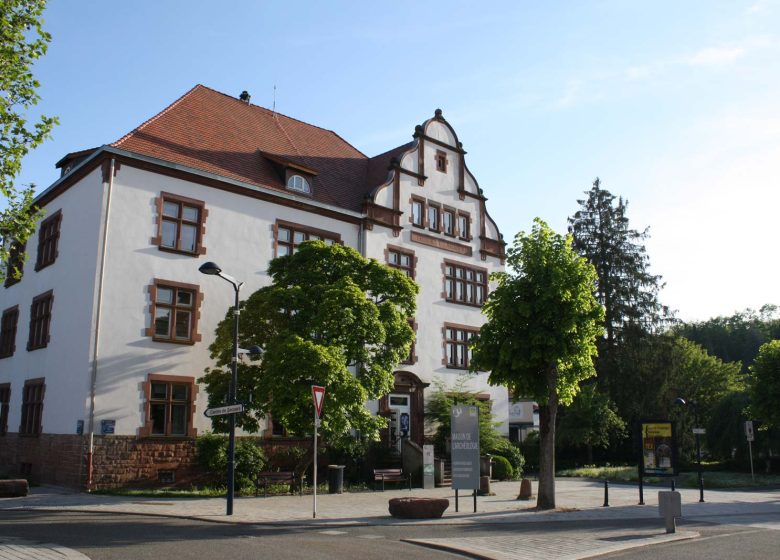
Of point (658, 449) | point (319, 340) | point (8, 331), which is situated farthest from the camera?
point (8, 331)

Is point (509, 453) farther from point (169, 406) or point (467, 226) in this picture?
point (169, 406)

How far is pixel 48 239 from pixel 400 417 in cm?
1597

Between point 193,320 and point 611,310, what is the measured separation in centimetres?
2950

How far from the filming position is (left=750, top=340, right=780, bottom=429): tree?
30281mm

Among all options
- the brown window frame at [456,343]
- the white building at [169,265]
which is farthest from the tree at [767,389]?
the brown window frame at [456,343]

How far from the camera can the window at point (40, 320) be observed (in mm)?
25719

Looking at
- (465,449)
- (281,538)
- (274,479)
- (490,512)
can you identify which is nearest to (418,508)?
(465,449)

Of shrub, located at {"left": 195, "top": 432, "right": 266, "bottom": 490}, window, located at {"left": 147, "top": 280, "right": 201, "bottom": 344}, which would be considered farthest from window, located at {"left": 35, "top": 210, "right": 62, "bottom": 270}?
shrub, located at {"left": 195, "top": 432, "right": 266, "bottom": 490}

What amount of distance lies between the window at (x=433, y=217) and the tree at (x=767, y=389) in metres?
15.8

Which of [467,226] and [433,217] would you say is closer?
[433,217]

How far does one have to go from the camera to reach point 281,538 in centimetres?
1288

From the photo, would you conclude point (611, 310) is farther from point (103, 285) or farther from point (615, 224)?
point (103, 285)

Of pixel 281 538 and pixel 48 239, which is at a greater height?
pixel 48 239

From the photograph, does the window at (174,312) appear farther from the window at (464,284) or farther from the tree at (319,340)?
the window at (464,284)
